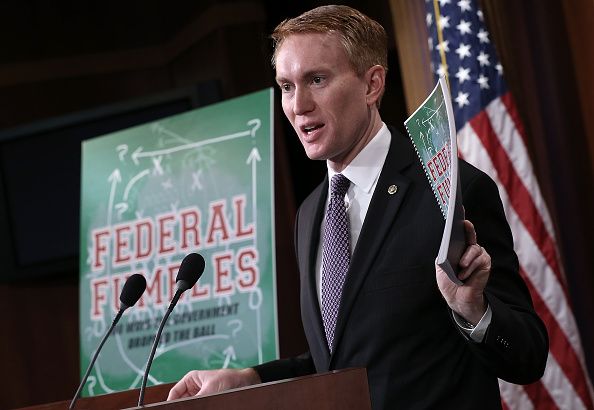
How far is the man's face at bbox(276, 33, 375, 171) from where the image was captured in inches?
76.2

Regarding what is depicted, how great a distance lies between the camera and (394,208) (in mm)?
1854

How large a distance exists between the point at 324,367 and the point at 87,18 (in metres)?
4.94

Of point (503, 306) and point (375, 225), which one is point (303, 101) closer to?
point (375, 225)

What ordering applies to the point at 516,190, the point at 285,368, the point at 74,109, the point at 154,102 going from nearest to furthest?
the point at 285,368 → the point at 516,190 → the point at 154,102 → the point at 74,109

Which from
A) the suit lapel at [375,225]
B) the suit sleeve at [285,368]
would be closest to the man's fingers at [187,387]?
the suit sleeve at [285,368]

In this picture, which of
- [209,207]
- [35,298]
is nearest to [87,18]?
[35,298]

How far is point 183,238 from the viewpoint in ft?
12.4

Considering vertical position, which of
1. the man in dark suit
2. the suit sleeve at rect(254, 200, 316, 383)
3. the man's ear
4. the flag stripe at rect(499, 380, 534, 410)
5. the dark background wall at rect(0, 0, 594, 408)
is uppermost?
the dark background wall at rect(0, 0, 594, 408)

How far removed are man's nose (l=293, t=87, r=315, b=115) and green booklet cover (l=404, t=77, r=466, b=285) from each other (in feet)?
1.34

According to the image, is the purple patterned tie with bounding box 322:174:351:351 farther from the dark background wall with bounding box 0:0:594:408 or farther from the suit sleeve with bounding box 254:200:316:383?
the dark background wall with bounding box 0:0:594:408

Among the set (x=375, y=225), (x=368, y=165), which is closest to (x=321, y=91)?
(x=368, y=165)

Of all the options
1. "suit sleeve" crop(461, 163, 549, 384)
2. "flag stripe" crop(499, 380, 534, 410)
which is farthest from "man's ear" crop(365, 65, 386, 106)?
"flag stripe" crop(499, 380, 534, 410)

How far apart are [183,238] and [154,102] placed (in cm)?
112

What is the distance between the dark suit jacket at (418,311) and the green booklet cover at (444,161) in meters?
0.28
